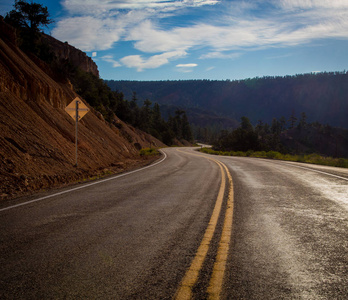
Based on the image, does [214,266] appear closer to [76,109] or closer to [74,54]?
[76,109]

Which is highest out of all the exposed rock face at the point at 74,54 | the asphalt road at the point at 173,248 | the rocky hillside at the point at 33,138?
the exposed rock face at the point at 74,54

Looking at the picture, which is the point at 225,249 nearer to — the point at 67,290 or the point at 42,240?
the point at 67,290

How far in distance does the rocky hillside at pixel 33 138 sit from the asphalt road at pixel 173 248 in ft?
9.33

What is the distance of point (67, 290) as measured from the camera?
99.8 inches

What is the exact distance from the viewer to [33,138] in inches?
452

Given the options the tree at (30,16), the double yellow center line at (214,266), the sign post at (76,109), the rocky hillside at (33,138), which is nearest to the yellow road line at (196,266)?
the double yellow center line at (214,266)

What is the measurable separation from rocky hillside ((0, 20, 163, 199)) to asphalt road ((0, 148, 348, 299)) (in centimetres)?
284

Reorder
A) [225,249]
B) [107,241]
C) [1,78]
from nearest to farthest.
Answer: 1. [225,249]
2. [107,241]
3. [1,78]

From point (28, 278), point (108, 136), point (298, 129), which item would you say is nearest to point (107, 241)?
point (28, 278)

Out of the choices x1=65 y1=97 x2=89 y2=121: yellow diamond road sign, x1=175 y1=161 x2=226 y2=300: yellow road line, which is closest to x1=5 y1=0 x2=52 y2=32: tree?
x1=65 y1=97 x2=89 y2=121: yellow diamond road sign

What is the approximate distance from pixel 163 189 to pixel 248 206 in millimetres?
2792

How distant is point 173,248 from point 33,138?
32.9 ft

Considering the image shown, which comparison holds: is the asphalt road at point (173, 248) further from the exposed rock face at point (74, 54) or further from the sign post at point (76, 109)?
the exposed rock face at point (74, 54)

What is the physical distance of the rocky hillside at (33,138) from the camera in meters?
8.95
